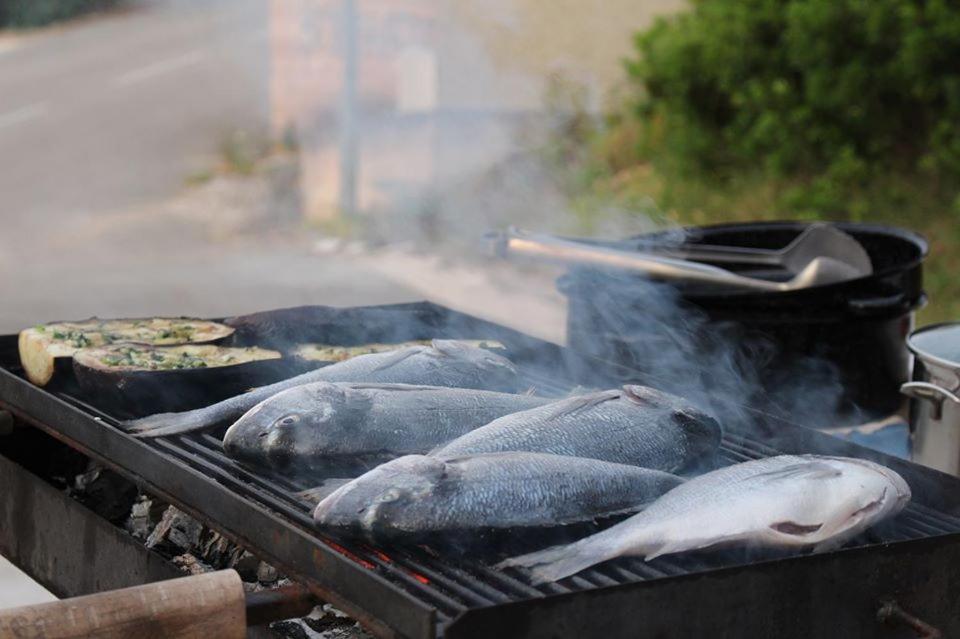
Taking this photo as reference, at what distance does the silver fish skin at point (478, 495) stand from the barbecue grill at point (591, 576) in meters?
0.07

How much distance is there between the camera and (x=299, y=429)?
320 centimetres

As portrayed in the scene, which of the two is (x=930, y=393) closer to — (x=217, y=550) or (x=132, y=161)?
(x=217, y=550)

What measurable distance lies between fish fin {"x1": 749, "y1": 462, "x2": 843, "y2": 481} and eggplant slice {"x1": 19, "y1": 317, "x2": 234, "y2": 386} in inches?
86.6

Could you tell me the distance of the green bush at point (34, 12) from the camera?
80.6 feet

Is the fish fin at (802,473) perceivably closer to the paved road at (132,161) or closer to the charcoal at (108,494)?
the charcoal at (108,494)

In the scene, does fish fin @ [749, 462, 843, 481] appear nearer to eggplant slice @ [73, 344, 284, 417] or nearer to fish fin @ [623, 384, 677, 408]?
fish fin @ [623, 384, 677, 408]

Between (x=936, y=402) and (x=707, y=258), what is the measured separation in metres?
1.77

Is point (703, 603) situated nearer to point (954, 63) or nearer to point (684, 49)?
point (954, 63)

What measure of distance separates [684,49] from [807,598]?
369 inches

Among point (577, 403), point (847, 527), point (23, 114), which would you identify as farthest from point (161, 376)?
point (23, 114)

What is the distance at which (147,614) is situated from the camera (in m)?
2.57

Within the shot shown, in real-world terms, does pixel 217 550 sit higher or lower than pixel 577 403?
lower

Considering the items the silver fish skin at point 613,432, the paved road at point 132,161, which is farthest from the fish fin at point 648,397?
the paved road at point 132,161

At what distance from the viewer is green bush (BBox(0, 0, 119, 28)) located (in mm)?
24578
